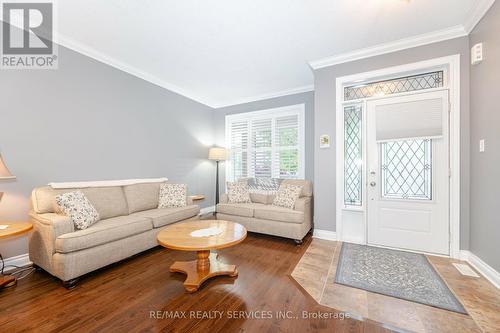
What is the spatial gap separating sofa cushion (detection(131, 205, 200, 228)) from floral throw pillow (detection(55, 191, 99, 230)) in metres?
0.60

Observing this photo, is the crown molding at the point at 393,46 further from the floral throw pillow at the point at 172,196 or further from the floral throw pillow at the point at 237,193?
the floral throw pillow at the point at 172,196

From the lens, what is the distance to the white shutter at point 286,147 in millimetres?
4402

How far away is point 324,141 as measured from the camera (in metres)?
3.28

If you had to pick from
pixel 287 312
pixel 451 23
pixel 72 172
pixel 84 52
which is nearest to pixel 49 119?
pixel 72 172

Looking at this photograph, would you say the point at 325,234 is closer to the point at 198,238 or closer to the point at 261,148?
the point at 198,238

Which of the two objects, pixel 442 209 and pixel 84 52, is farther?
pixel 84 52

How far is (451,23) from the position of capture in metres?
2.39

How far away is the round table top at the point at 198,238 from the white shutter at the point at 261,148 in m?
2.47

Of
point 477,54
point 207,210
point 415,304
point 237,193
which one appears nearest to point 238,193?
point 237,193

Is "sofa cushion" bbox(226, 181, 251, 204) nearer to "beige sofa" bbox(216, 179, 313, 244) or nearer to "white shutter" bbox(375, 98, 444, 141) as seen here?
"beige sofa" bbox(216, 179, 313, 244)

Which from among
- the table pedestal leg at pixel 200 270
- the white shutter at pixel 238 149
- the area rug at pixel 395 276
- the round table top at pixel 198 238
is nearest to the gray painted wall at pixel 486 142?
the area rug at pixel 395 276

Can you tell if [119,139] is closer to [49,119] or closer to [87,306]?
[49,119]

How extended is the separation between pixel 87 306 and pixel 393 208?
3.55 m

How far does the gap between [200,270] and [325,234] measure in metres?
2.04
